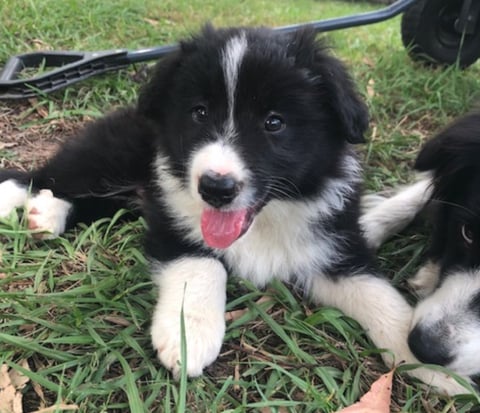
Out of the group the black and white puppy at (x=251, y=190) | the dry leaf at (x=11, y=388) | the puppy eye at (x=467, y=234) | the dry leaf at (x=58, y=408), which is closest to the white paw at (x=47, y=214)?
the black and white puppy at (x=251, y=190)

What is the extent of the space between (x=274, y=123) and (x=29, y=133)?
2.14m

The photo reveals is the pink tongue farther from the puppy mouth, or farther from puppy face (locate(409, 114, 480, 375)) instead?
puppy face (locate(409, 114, 480, 375))

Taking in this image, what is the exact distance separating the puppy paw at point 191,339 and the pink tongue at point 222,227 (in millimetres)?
296

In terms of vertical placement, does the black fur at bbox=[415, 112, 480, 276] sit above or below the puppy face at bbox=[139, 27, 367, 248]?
below

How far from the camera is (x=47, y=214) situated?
9.36 ft

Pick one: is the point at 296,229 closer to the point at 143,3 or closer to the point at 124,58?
the point at 124,58

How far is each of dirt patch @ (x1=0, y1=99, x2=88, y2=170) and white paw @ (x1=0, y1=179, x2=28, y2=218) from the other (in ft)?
1.21

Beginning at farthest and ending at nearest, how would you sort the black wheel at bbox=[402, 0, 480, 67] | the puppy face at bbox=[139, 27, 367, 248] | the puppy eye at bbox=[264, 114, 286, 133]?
1. the black wheel at bbox=[402, 0, 480, 67]
2. the puppy eye at bbox=[264, 114, 286, 133]
3. the puppy face at bbox=[139, 27, 367, 248]

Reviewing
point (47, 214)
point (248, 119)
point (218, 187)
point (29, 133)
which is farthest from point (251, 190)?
point (29, 133)

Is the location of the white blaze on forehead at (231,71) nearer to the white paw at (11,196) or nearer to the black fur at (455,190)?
the black fur at (455,190)

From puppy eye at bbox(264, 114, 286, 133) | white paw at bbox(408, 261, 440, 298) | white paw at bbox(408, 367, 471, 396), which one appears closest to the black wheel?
white paw at bbox(408, 261, 440, 298)

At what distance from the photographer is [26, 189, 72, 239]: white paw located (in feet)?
9.18

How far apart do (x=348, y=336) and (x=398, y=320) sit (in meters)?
0.22

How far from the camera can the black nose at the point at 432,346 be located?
2109 mm
